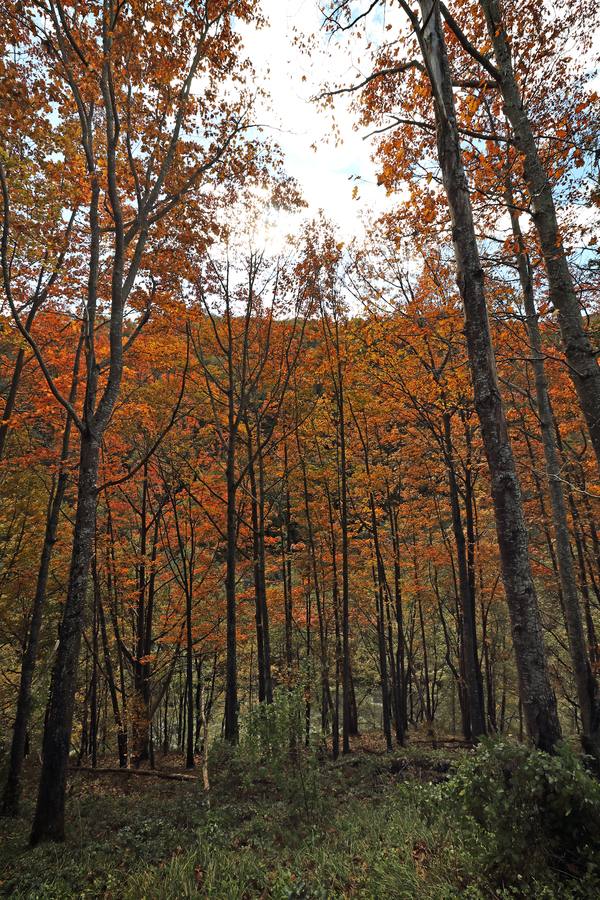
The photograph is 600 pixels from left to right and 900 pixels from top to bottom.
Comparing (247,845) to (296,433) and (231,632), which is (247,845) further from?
(296,433)

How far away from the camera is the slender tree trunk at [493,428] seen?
132 inches

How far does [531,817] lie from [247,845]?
12.2ft

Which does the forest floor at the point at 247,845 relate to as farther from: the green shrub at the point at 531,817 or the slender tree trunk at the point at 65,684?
the slender tree trunk at the point at 65,684

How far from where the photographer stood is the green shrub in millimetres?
2744

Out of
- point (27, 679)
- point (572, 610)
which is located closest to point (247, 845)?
point (27, 679)

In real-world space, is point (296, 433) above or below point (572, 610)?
above

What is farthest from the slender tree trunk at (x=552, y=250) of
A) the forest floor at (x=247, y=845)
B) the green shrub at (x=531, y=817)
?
the forest floor at (x=247, y=845)

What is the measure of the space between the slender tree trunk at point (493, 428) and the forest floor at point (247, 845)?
1.17 m

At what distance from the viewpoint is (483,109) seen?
732cm

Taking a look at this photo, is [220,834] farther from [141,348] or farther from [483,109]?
[483,109]

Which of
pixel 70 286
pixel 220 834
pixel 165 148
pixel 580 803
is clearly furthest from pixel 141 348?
pixel 580 803

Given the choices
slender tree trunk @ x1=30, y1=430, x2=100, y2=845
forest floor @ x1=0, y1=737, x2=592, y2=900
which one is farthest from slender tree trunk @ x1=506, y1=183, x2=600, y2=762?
slender tree trunk @ x1=30, y1=430, x2=100, y2=845

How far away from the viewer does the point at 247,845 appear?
4.99 meters

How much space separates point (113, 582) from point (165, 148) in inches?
420
